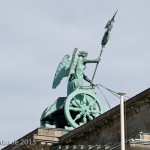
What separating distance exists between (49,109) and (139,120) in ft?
47.3

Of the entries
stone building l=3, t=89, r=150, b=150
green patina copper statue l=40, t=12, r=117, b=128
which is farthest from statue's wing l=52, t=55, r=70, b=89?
stone building l=3, t=89, r=150, b=150

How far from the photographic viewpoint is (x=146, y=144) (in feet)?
173

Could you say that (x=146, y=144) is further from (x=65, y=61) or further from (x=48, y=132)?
(x=65, y=61)

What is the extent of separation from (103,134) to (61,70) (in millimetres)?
10958

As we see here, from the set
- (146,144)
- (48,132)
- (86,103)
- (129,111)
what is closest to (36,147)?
(48,132)

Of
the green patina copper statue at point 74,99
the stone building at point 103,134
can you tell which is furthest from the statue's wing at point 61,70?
the stone building at point 103,134

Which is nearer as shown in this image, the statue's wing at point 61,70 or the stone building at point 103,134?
the stone building at point 103,134

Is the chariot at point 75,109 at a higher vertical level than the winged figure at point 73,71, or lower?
lower

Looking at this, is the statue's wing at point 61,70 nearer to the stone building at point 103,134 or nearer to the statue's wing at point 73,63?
the statue's wing at point 73,63

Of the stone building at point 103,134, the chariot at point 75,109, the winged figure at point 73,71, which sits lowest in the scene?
the stone building at point 103,134

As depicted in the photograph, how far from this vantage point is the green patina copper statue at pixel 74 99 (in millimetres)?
70938

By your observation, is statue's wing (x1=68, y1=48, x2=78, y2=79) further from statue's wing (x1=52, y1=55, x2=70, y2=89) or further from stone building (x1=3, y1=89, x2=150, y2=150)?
stone building (x1=3, y1=89, x2=150, y2=150)

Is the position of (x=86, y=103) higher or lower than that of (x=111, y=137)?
higher

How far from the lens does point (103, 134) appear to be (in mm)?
64188
